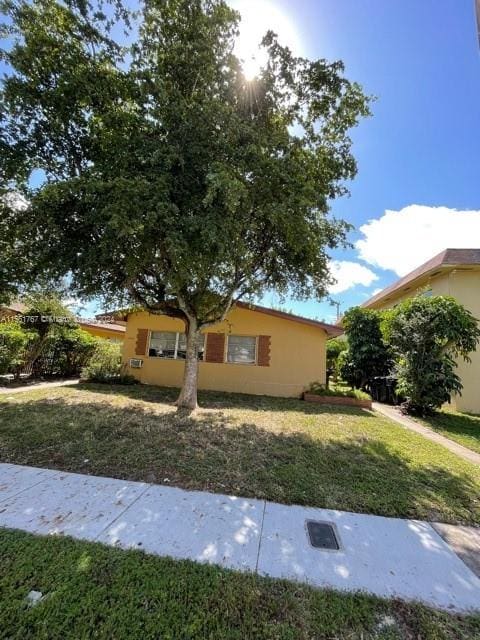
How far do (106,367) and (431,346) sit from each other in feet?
41.3

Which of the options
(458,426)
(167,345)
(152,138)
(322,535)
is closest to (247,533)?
(322,535)

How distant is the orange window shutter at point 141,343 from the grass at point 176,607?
38.2 feet

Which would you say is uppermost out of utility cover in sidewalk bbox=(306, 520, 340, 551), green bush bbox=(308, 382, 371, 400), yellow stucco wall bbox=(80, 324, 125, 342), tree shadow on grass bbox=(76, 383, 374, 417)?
yellow stucco wall bbox=(80, 324, 125, 342)

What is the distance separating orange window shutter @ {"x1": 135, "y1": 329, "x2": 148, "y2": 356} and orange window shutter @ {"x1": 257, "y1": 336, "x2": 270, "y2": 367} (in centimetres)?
522

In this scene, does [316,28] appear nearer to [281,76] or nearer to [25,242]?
[281,76]

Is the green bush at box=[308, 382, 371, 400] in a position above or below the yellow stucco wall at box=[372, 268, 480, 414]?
below

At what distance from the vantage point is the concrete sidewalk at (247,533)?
8.75 ft

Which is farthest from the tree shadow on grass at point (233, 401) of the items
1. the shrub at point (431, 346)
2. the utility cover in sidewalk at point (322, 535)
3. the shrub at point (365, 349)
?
the utility cover in sidewalk at point (322, 535)

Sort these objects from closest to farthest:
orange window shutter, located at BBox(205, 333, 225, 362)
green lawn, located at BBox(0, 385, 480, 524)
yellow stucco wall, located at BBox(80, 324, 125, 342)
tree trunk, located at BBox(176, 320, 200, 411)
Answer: green lawn, located at BBox(0, 385, 480, 524), tree trunk, located at BBox(176, 320, 200, 411), orange window shutter, located at BBox(205, 333, 225, 362), yellow stucco wall, located at BBox(80, 324, 125, 342)

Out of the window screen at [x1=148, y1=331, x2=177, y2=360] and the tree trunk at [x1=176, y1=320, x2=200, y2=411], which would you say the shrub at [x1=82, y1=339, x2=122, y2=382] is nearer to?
the window screen at [x1=148, y1=331, x2=177, y2=360]

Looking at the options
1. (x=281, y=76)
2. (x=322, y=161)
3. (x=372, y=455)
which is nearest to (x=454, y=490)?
(x=372, y=455)

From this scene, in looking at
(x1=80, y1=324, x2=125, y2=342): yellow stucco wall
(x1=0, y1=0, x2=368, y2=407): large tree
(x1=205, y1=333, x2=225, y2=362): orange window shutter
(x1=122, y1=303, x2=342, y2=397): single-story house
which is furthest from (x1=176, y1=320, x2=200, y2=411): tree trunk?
(x1=80, y1=324, x2=125, y2=342): yellow stucco wall

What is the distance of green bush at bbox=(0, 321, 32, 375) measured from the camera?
34.8 ft

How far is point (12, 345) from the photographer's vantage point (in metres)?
10.9
